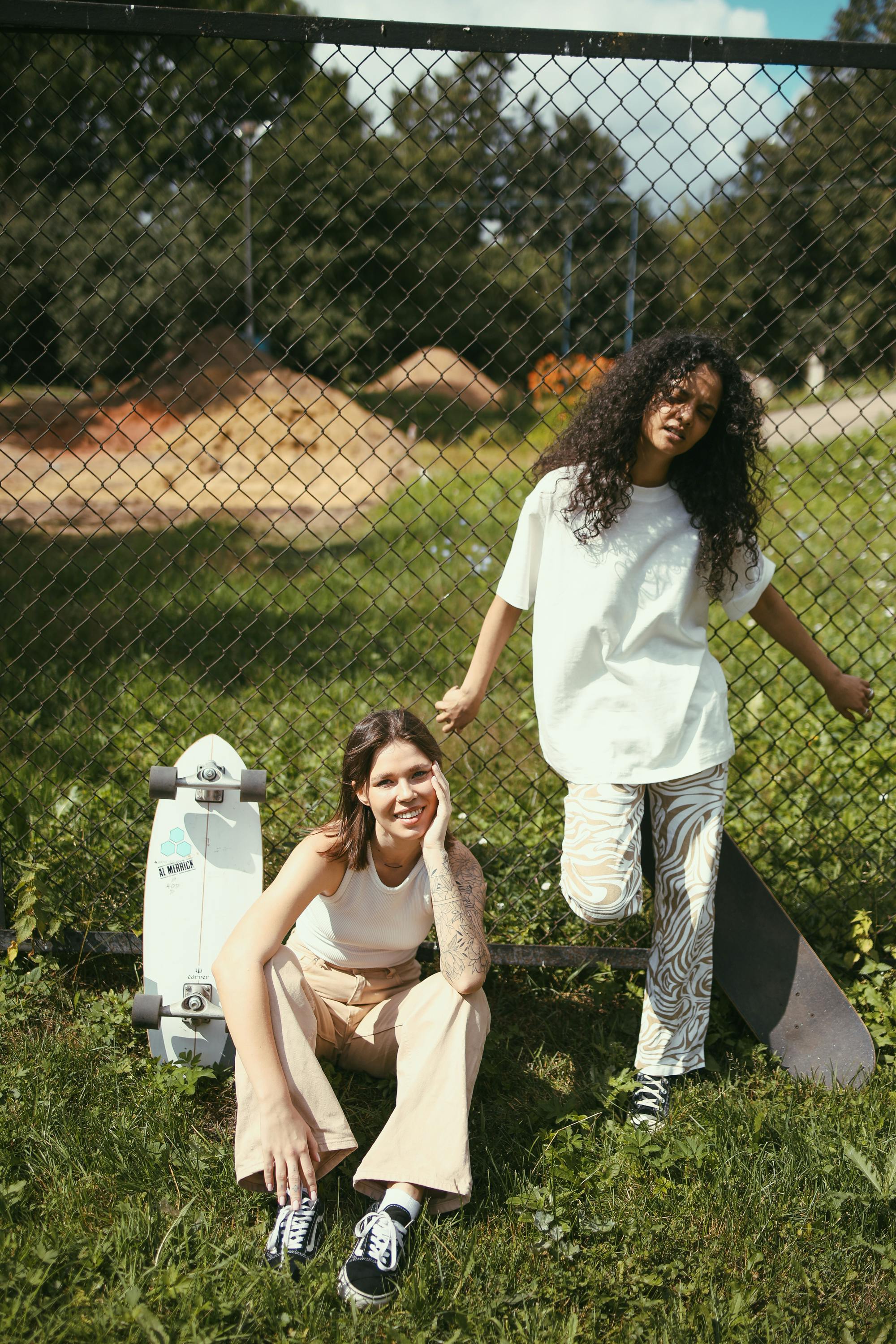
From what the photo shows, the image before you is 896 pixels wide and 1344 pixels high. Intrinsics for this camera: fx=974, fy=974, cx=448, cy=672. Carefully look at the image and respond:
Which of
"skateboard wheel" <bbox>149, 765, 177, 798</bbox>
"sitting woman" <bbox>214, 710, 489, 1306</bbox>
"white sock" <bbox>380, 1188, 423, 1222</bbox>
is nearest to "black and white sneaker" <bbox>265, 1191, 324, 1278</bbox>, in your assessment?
"sitting woman" <bbox>214, 710, 489, 1306</bbox>

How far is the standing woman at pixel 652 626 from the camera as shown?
225 centimetres

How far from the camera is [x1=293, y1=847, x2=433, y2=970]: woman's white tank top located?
88.4 inches

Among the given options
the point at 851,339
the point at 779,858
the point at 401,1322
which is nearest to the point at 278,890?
the point at 401,1322

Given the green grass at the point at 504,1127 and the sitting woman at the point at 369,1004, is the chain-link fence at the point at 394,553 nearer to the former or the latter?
the green grass at the point at 504,1127

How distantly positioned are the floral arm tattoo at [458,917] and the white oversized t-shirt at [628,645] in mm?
356

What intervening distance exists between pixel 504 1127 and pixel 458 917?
1.96 feet

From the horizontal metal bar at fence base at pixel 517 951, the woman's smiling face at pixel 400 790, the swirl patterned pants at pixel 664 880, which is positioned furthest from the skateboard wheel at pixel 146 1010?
the swirl patterned pants at pixel 664 880

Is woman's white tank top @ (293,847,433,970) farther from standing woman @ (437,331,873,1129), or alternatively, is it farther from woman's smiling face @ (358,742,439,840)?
standing woman @ (437,331,873,1129)

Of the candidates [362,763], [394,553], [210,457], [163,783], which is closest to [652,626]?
[362,763]

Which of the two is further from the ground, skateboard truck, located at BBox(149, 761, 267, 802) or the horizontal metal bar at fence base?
skateboard truck, located at BBox(149, 761, 267, 802)

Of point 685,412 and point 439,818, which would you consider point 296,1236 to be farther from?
point 685,412

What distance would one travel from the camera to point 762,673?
488 centimetres

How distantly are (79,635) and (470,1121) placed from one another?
3901 mm

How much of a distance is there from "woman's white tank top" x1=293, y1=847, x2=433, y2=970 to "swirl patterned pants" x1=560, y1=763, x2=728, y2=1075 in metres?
0.35
